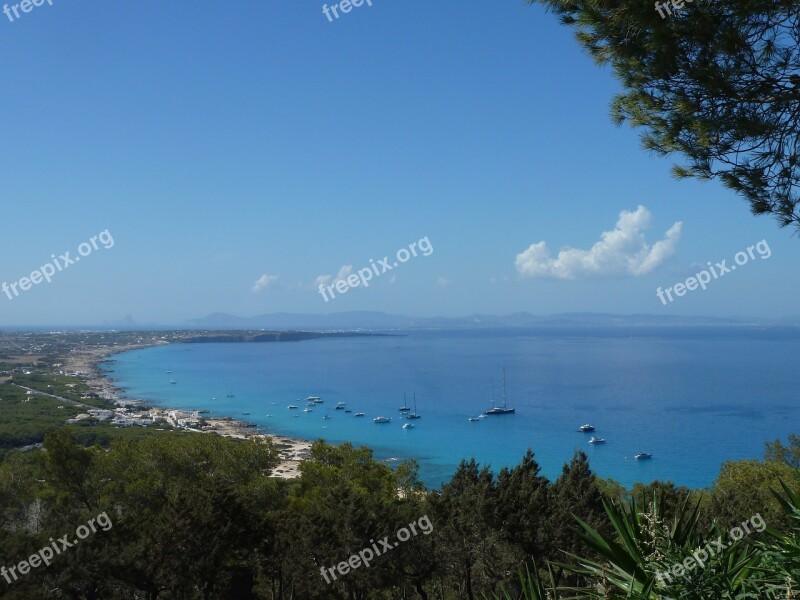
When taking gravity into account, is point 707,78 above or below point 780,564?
above

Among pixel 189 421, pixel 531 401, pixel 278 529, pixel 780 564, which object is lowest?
pixel 531 401

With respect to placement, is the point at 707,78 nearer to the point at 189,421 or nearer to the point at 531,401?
the point at 189,421

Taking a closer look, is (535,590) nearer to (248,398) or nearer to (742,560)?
(742,560)

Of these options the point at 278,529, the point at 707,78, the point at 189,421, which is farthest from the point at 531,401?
the point at 707,78

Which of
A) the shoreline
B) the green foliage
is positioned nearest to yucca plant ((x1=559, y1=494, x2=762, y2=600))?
the green foliage

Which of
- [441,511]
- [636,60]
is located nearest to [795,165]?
[636,60]

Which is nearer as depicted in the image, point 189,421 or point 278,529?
point 278,529

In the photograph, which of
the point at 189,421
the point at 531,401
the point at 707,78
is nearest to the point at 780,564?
the point at 707,78

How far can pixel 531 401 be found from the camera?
6309 centimetres

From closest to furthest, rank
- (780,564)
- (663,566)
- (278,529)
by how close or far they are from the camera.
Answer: (663,566)
(780,564)
(278,529)

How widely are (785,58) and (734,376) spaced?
279 feet

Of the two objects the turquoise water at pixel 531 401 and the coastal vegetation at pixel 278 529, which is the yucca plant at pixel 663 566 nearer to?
the coastal vegetation at pixel 278 529

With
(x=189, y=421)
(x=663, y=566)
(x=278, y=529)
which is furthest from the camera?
(x=189, y=421)

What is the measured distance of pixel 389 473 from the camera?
17516mm
